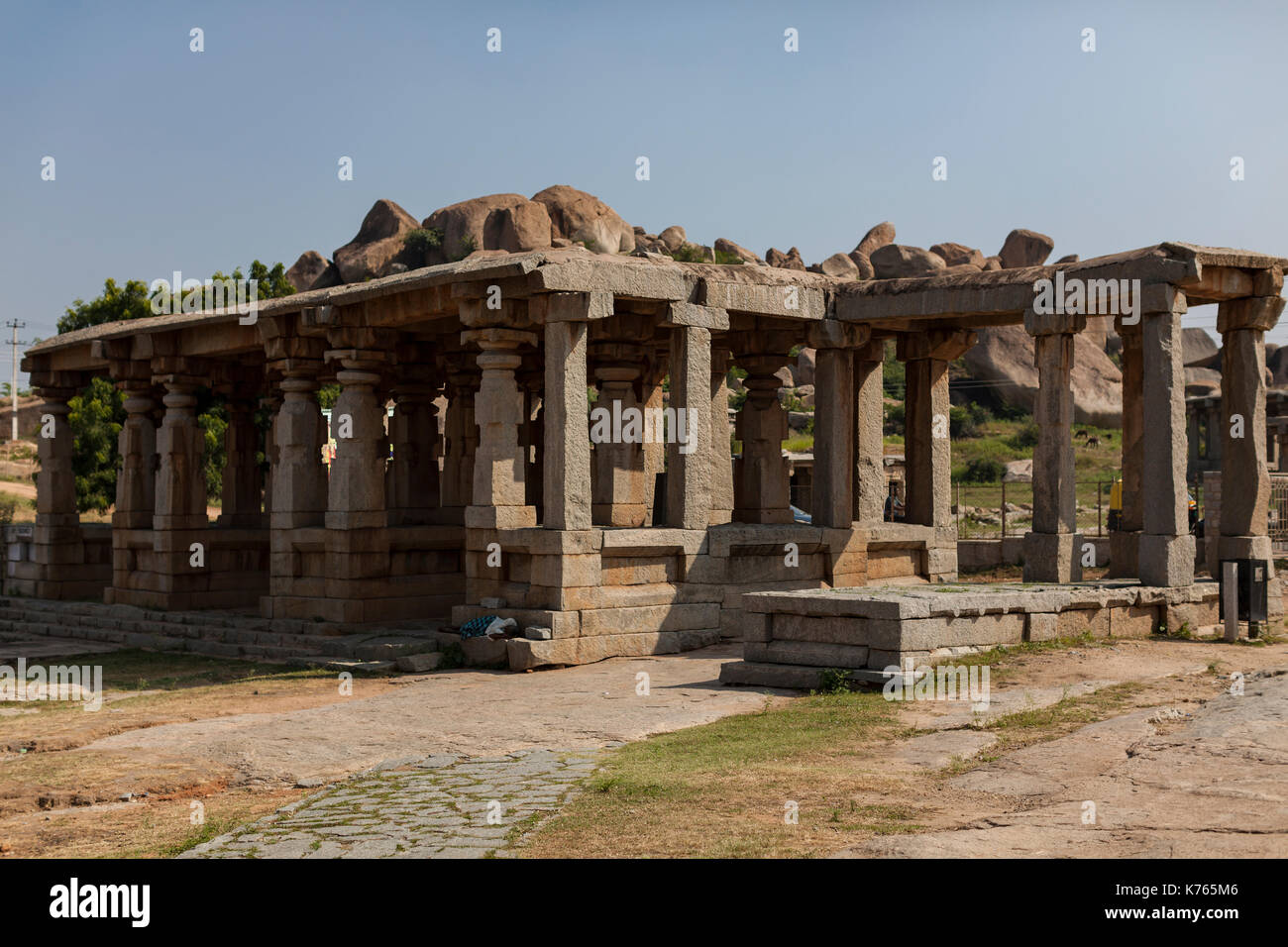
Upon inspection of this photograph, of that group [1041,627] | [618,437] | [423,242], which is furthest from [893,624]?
[423,242]

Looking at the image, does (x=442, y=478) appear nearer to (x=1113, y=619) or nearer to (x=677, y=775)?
(x=1113, y=619)

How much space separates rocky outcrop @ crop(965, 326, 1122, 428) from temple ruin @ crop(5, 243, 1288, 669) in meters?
40.2

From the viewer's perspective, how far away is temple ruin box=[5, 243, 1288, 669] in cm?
1434

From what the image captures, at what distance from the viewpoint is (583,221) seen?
203ft

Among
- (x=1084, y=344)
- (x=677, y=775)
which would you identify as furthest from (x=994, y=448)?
(x=677, y=775)

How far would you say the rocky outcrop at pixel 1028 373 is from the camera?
2211 inches

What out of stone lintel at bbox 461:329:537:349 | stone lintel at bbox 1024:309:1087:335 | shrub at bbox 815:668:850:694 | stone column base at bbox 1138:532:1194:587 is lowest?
shrub at bbox 815:668:850:694

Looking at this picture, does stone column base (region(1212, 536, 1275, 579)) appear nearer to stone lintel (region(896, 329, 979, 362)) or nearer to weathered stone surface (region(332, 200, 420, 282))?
stone lintel (region(896, 329, 979, 362))

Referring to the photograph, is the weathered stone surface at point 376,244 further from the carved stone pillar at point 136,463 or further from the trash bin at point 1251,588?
the trash bin at point 1251,588

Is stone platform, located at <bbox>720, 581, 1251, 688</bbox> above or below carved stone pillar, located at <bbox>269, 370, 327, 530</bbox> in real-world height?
below

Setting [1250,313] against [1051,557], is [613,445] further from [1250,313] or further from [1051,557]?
[1250,313]

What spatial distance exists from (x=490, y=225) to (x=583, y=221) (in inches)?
186

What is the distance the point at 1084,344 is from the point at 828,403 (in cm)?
4710

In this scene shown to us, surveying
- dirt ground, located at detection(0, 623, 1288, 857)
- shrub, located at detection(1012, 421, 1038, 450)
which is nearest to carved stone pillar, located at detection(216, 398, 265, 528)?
dirt ground, located at detection(0, 623, 1288, 857)
